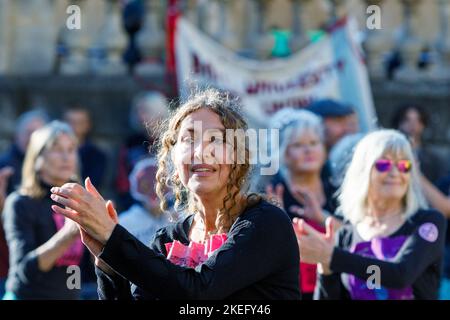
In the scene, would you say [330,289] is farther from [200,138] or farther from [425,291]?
[200,138]

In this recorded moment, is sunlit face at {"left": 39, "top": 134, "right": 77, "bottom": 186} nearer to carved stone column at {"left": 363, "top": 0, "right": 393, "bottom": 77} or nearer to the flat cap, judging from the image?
the flat cap

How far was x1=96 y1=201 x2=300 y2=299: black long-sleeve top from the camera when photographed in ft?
11.6

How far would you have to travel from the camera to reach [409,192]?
5.71m

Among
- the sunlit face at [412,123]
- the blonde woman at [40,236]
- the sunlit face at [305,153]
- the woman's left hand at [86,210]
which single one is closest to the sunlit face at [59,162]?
the blonde woman at [40,236]

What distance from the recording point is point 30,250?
20.2ft

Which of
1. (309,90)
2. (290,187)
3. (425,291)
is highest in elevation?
(309,90)

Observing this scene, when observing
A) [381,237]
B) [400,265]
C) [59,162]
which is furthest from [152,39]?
[400,265]

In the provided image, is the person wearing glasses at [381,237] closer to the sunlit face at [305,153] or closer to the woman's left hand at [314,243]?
the woman's left hand at [314,243]

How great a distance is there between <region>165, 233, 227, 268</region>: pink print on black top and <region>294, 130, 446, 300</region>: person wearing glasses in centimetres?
120

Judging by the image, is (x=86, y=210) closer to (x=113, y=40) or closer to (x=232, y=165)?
(x=232, y=165)

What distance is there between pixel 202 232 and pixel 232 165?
0.25 m

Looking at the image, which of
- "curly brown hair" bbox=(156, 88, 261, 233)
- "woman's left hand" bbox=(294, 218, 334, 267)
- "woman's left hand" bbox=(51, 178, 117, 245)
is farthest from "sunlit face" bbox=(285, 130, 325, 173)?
"woman's left hand" bbox=(51, 178, 117, 245)

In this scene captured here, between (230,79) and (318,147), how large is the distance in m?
2.32
